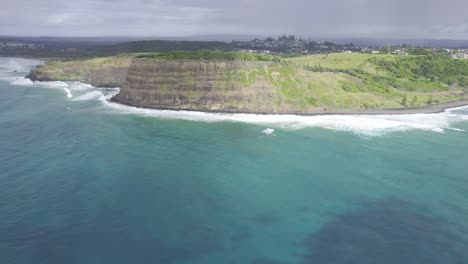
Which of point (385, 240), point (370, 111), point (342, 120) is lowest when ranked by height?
point (385, 240)

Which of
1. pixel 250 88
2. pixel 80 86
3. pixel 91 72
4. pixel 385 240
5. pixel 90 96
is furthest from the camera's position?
pixel 91 72

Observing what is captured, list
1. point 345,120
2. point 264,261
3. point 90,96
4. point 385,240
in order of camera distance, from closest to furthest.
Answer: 1. point 264,261
2. point 385,240
3. point 345,120
4. point 90,96

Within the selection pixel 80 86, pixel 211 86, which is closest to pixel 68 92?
pixel 80 86

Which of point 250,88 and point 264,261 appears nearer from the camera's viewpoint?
point 264,261

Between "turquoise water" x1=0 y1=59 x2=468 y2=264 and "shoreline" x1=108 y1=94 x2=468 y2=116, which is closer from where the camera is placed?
"turquoise water" x1=0 y1=59 x2=468 y2=264

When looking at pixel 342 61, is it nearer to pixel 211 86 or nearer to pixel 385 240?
pixel 211 86

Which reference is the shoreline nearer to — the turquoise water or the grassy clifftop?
the grassy clifftop

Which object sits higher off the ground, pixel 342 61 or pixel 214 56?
pixel 214 56

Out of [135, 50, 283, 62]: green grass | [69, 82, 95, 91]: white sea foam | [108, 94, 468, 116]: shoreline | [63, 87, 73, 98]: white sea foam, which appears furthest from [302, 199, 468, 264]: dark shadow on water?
[69, 82, 95, 91]: white sea foam
